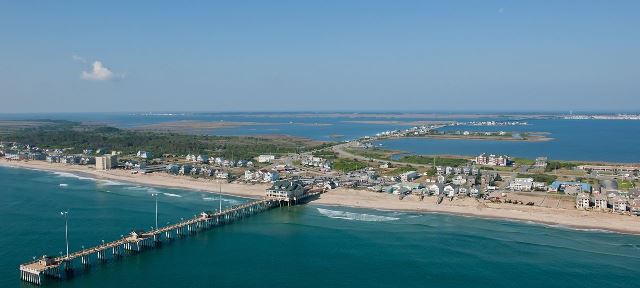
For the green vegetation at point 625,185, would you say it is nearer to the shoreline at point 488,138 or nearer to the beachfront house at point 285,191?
the beachfront house at point 285,191

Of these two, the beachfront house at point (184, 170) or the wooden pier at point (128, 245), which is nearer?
the wooden pier at point (128, 245)

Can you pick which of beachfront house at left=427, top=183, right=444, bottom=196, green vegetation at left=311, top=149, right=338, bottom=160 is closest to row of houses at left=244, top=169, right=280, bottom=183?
beachfront house at left=427, top=183, right=444, bottom=196

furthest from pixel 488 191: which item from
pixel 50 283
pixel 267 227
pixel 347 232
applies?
pixel 50 283

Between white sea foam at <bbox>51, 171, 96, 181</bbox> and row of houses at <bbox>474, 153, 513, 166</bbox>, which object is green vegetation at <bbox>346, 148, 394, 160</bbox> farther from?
white sea foam at <bbox>51, 171, 96, 181</bbox>

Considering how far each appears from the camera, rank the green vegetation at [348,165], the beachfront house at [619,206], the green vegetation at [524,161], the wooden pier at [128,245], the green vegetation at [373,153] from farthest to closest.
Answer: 1. the green vegetation at [373,153]
2. the green vegetation at [524,161]
3. the green vegetation at [348,165]
4. the beachfront house at [619,206]
5. the wooden pier at [128,245]

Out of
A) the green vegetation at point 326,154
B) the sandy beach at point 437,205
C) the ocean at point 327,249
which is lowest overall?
the ocean at point 327,249

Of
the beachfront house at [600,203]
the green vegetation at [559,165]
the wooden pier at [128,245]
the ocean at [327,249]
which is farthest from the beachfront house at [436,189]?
the green vegetation at [559,165]
